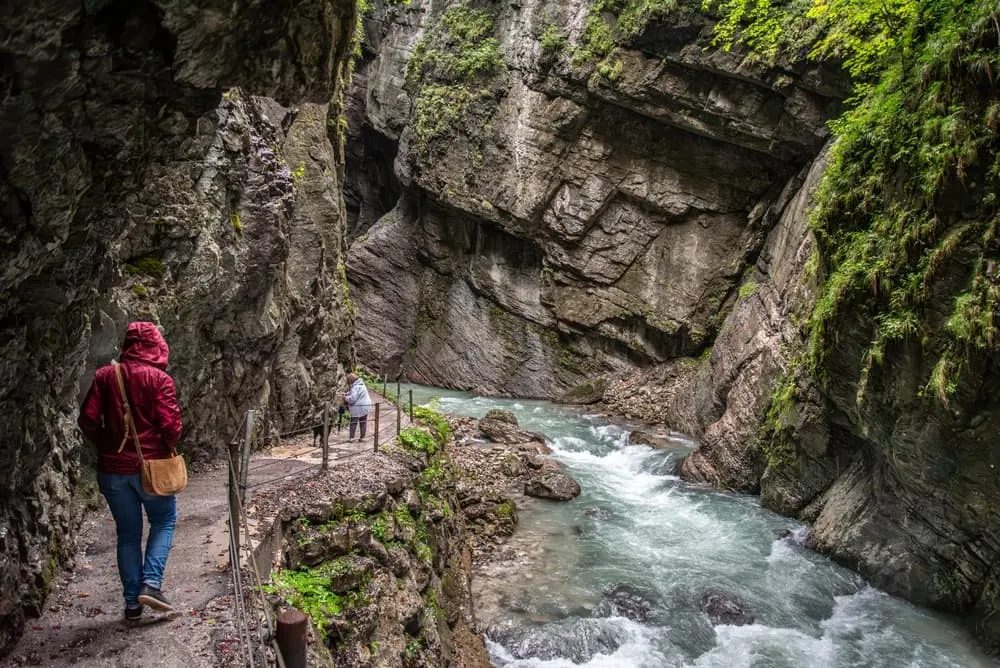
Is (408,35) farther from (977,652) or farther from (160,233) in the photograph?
(977,652)

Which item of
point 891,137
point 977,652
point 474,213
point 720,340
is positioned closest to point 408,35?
point 474,213

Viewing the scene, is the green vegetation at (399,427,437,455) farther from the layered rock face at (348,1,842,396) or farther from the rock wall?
the layered rock face at (348,1,842,396)

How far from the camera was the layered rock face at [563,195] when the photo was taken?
868 inches

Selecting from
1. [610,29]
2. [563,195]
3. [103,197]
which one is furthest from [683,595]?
[610,29]

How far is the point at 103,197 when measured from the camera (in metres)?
5.11

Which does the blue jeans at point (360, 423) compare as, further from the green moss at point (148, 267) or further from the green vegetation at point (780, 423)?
the green vegetation at point (780, 423)

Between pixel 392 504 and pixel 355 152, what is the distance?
108 ft

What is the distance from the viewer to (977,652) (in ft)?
29.5

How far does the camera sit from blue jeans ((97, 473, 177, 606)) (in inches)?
180

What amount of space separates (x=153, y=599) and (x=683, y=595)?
28.9 feet

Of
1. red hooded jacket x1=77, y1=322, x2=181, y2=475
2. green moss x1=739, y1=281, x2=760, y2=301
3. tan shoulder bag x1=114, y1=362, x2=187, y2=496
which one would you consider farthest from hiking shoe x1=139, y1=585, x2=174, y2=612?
green moss x1=739, y1=281, x2=760, y2=301

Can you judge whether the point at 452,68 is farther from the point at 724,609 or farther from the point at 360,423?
the point at 724,609

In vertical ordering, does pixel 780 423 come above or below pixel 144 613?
below

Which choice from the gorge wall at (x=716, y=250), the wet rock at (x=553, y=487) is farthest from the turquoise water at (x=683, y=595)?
the gorge wall at (x=716, y=250)
